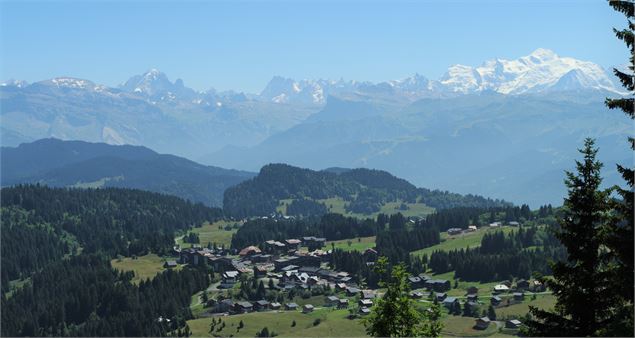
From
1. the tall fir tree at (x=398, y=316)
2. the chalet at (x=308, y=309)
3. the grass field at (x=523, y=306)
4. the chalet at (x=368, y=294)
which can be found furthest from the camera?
the chalet at (x=368, y=294)

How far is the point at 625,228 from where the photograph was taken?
31.4m

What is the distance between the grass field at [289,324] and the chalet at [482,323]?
24.0m

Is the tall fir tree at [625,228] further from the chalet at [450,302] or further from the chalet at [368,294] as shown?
the chalet at [368,294]

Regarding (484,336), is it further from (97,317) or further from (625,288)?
(625,288)

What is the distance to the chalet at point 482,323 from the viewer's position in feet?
489

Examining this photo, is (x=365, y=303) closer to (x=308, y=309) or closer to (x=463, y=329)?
(x=308, y=309)

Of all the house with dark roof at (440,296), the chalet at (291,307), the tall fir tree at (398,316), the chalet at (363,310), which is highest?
the tall fir tree at (398,316)

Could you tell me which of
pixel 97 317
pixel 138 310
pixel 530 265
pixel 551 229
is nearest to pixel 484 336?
pixel 530 265

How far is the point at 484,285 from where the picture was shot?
632 ft

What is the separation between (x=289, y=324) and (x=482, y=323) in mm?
40183

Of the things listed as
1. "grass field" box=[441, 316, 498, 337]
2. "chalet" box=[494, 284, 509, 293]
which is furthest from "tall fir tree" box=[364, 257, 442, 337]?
"chalet" box=[494, 284, 509, 293]

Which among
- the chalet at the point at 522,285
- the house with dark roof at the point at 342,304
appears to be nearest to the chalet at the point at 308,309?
the house with dark roof at the point at 342,304

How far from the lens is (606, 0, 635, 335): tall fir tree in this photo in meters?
30.1

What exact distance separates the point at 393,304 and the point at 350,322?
118 meters
